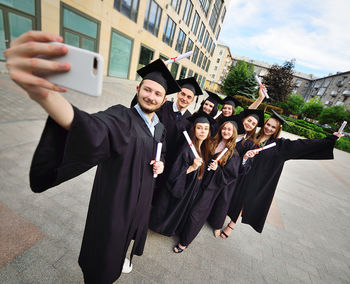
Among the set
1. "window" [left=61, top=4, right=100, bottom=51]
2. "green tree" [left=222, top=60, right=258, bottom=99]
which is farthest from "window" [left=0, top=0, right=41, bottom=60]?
"green tree" [left=222, top=60, right=258, bottom=99]

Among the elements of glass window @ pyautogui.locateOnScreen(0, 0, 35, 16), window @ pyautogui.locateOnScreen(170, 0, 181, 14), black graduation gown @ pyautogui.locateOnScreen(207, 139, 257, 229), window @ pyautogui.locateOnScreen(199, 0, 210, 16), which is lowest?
black graduation gown @ pyautogui.locateOnScreen(207, 139, 257, 229)

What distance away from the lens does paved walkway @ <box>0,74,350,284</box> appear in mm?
2088

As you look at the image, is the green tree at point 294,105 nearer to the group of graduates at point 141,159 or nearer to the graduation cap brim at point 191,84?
the group of graduates at point 141,159

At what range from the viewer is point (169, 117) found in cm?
300

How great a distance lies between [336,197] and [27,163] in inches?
380

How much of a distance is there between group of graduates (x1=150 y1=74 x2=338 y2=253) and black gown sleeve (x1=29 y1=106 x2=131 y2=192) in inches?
57.8

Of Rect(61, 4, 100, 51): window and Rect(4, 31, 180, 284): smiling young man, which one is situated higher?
Rect(61, 4, 100, 51): window

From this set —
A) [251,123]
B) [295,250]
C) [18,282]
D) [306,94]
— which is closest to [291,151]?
[251,123]

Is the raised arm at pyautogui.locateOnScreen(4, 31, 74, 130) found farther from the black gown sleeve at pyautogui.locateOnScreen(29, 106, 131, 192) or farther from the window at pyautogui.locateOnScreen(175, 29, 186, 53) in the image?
the window at pyautogui.locateOnScreen(175, 29, 186, 53)

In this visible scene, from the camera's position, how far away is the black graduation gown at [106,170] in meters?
0.96

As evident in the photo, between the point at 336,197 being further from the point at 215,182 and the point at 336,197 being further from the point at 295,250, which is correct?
the point at 215,182

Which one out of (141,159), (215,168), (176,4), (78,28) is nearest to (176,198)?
(215,168)

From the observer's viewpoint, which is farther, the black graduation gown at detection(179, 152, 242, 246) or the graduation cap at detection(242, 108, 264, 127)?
the graduation cap at detection(242, 108, 264, 127)

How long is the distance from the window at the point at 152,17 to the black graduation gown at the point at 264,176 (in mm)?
16433
